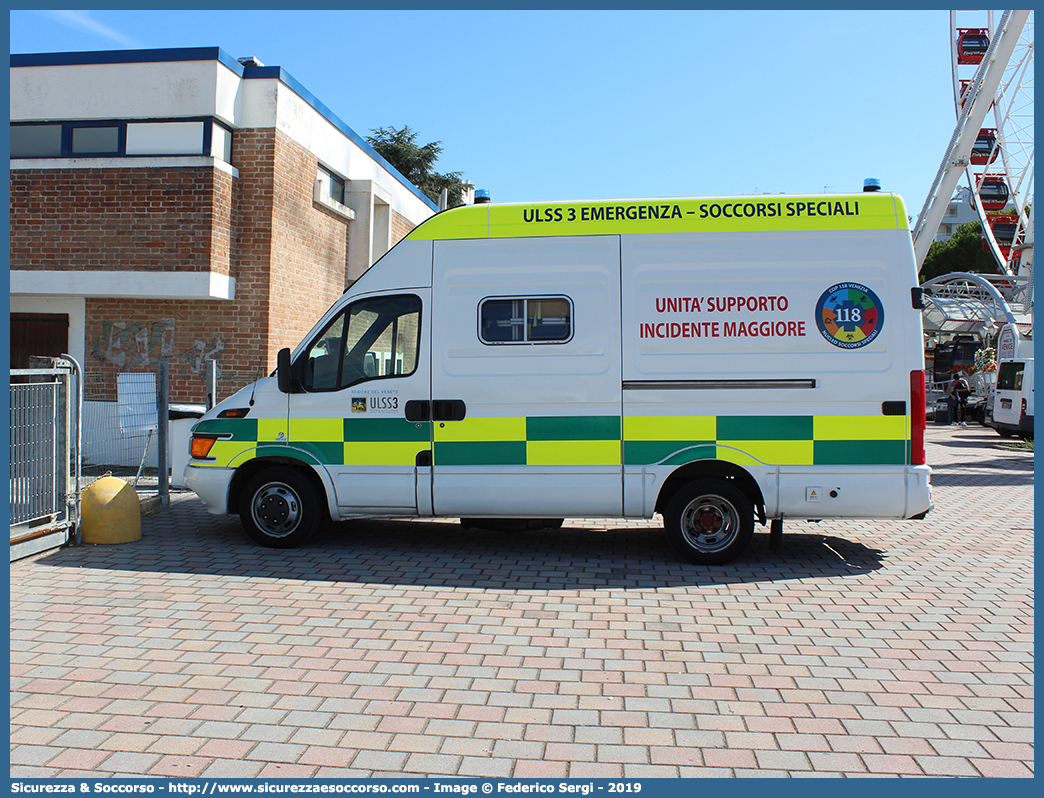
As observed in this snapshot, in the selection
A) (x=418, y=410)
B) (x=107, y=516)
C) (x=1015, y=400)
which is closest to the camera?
(x=418, y=410)

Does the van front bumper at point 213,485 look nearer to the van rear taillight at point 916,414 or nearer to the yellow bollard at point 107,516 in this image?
the yellow bollard at point 107,516

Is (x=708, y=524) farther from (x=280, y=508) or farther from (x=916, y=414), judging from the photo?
(x=280, y=508)

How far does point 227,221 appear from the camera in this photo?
446 inches

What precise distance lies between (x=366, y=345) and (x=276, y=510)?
1.63m

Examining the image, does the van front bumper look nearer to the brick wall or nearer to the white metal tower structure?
the brick wall

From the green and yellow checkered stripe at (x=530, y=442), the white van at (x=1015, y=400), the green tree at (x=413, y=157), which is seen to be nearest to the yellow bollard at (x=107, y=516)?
the green and yellow checkered stripe at (x=530, y=442)

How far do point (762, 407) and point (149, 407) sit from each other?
280 inches

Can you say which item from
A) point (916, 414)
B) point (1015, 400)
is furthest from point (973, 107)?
point (916, 414)

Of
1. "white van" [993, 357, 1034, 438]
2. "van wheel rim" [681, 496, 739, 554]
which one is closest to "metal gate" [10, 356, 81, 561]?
"van wheel rim" [681, 496, 739, 554]

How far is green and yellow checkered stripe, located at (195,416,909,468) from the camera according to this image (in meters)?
6.12

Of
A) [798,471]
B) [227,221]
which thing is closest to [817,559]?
[798,471]

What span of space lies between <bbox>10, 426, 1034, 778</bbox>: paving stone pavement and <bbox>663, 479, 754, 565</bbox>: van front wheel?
0.16 metres

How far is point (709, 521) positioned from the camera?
640 cm
